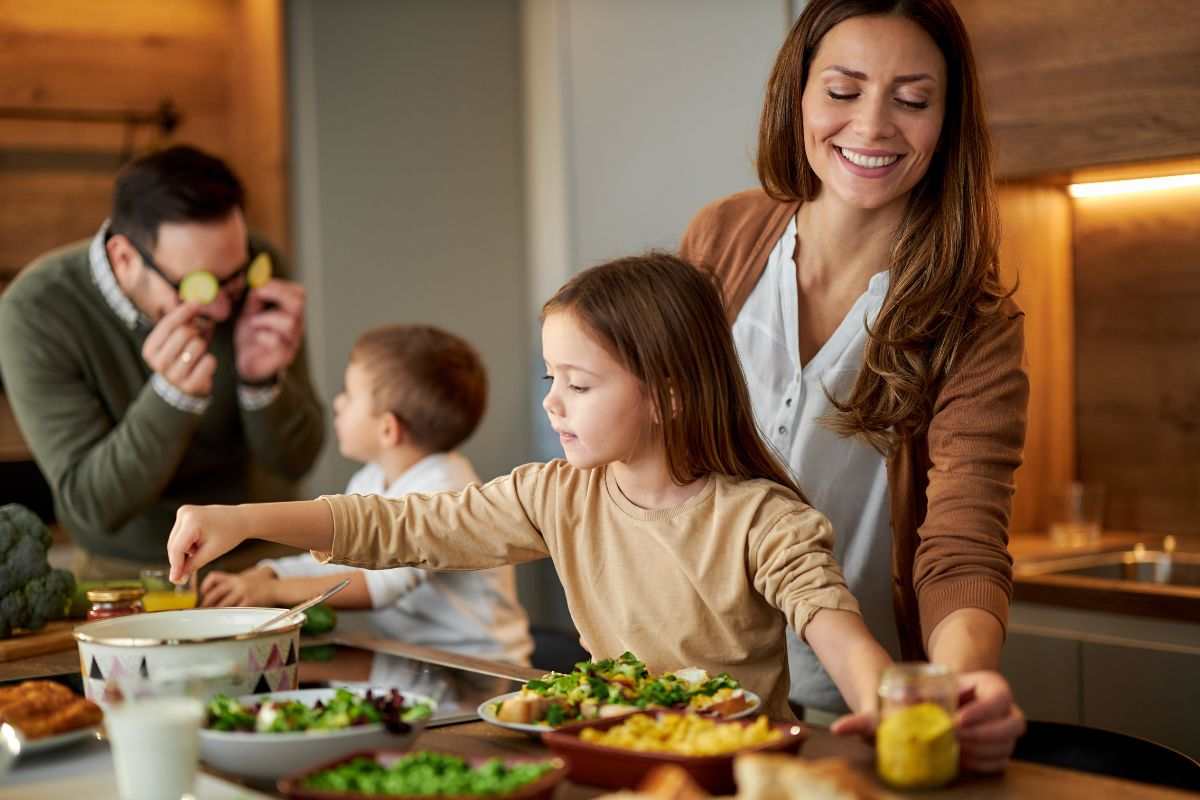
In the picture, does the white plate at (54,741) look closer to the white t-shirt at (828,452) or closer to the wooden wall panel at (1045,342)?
the white t-shirt at (828,452)

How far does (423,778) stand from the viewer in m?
1.02

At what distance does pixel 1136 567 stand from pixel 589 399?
1746 millimetres

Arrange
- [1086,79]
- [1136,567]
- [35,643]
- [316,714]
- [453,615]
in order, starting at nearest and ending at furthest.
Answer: [316,714] → [35,643] → [453,615] → [1086,79] → [1136,567]

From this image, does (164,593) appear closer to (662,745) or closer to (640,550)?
(640,550)

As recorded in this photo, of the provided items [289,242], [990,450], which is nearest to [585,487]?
[990,450]

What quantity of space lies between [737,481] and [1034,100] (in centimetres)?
149

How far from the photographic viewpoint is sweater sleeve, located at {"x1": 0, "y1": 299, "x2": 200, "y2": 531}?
98.6 inches

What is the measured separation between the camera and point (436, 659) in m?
1.77

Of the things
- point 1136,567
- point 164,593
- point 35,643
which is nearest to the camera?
point 35,643

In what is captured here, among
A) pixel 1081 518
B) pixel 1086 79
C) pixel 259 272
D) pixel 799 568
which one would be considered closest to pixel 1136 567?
pixel 1081 518

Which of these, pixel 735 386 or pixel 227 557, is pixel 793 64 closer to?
pixel 735 386

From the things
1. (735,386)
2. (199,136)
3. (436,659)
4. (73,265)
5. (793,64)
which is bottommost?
(436,659)

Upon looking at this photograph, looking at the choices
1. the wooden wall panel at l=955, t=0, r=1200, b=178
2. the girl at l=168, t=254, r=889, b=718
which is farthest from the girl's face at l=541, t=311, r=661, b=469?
the wooden wall panel at l=955, t=0, r=1200, b=178

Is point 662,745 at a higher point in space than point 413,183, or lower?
lower
